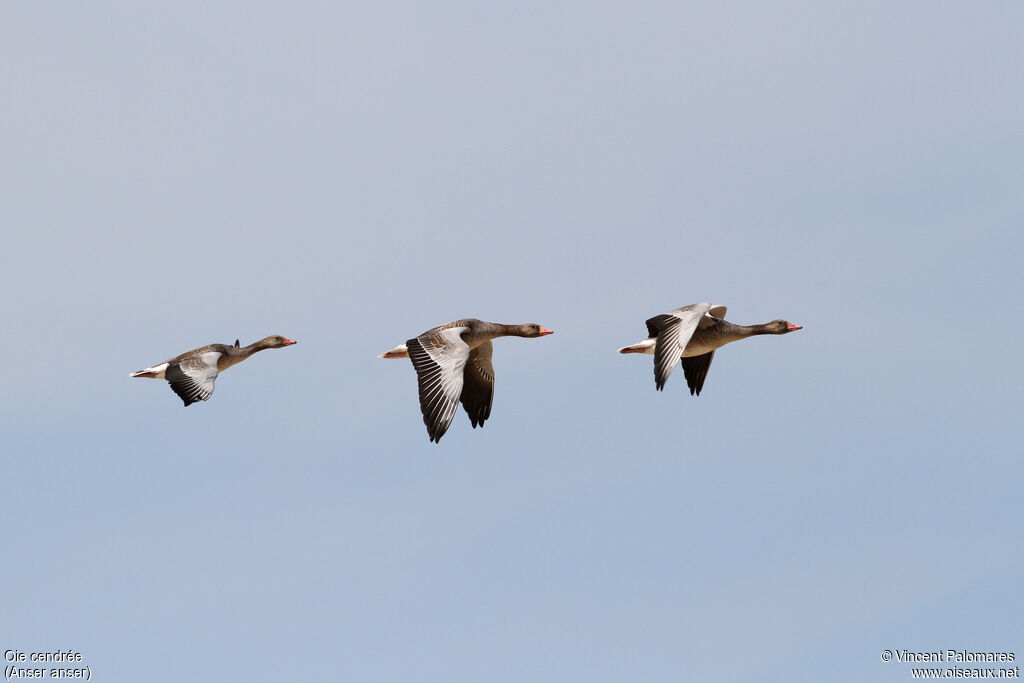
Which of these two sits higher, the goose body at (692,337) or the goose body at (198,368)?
the goose body at (198,368)

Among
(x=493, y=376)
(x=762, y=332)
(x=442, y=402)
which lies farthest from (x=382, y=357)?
(x=762, y=332)

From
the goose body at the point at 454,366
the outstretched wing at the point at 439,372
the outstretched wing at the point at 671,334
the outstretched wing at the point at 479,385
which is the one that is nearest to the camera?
the outstretched wing at the point at 439,372

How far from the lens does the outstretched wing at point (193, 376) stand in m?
38.0

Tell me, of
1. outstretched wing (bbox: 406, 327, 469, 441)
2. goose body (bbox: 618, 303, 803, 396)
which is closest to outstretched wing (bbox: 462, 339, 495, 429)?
outstretched wing (bbox: 406, 327, 469, 441)

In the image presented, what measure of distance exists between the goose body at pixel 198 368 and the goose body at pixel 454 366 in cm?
386

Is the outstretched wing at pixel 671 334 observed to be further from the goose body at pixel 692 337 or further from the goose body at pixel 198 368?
the goose body at pixel 198 368

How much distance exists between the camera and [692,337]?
134 ft

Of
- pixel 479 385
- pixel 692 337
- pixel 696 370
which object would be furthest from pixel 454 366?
pixel 696 370

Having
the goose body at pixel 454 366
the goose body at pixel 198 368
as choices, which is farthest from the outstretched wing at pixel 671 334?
the goose body at pixel 198 368

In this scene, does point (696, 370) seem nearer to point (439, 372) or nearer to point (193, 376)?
point (439, 372)

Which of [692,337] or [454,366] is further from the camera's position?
[692,337]

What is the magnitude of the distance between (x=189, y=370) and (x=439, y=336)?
19.7ft

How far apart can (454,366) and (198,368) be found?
21.8 feet

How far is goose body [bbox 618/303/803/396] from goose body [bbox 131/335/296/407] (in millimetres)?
9582
